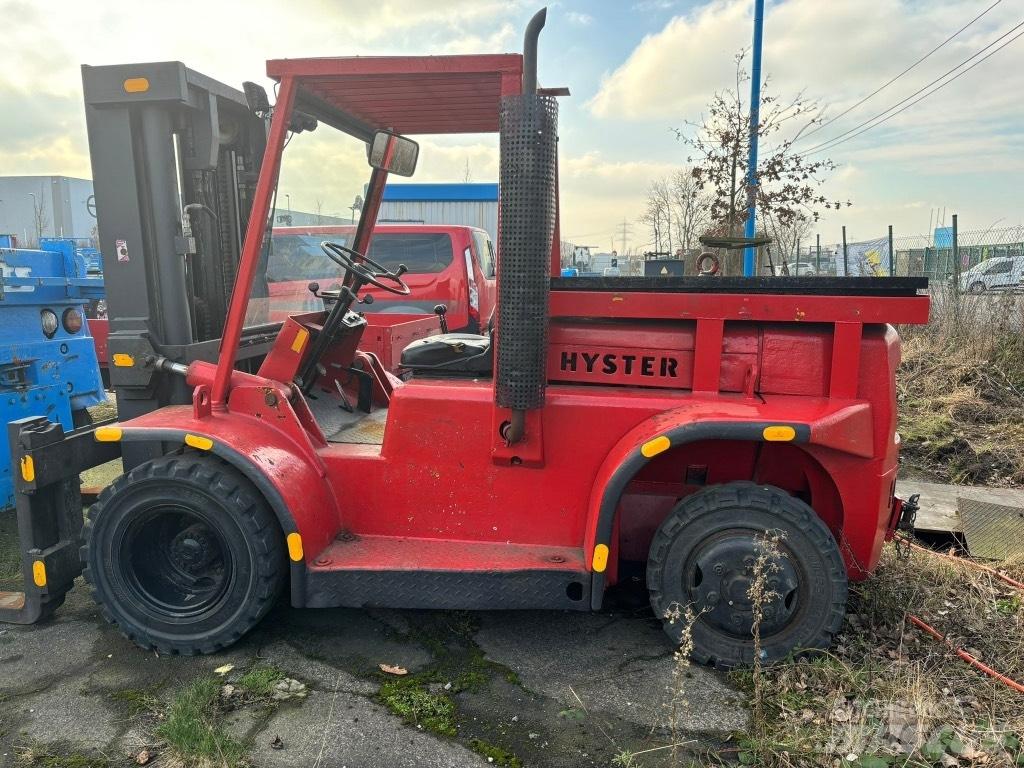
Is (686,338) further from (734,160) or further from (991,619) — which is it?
(734,160)

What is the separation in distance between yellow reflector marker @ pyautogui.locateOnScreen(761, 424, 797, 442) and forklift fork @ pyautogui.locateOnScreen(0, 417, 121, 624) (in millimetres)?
3175

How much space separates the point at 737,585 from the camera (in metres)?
2.99

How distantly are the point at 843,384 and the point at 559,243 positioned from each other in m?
1.53

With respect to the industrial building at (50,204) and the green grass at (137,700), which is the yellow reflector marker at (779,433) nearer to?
the green grass at (137,700)

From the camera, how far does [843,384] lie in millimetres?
3016

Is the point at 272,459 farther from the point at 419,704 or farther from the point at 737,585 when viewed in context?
the point at 737,585

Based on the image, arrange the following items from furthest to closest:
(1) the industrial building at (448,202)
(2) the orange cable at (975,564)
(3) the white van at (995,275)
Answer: (1) the industrial building at (448,202)
(3) the white van at (995,275)
(2) the orange cable at (975,564)

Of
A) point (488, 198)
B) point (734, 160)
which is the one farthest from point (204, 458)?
point (488, 198)

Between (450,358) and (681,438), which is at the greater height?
(450,358)

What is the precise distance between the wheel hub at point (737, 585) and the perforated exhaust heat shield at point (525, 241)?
1022 mm

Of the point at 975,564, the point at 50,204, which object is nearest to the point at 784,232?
the point at 975,564

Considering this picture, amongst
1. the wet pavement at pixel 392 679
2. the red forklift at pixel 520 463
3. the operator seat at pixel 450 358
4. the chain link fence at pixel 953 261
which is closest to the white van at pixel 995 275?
the chain link fence at pixel 953 261

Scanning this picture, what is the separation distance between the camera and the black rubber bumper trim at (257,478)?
306 centimetres

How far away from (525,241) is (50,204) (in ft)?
233
